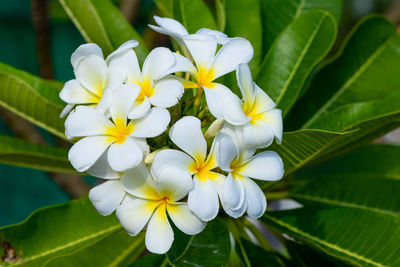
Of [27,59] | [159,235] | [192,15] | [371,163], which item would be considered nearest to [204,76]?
[159,235]

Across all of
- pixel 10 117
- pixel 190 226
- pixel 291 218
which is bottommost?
pixel 10 117

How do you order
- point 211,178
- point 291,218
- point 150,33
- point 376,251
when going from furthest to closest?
1. point 150,33
2. point 291,218
3. point 376,251
4. point 211,178

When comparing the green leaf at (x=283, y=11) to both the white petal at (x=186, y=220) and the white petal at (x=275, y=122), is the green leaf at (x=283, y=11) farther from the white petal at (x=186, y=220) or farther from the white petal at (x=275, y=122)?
the white petal at (x=186, y=220)

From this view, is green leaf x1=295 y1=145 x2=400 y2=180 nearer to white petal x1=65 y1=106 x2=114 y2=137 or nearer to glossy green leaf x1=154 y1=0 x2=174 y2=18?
glossy green leaf x1=154 y1=0 x2=174 y2=18

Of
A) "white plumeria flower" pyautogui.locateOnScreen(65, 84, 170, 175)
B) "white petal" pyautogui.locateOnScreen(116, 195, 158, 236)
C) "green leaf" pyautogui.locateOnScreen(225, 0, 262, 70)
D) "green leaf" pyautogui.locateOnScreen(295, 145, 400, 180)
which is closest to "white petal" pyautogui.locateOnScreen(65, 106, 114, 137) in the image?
"white plumeria flower" pyautogui.locateOnScreen(65, 84, 170, 175)

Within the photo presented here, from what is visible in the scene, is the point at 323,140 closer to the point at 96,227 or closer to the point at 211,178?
the point at 211,178

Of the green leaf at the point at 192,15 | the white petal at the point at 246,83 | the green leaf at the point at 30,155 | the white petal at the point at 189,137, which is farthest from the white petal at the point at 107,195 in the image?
the green leaf at the point at 192,15

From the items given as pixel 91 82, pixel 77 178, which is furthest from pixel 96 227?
pixel 77 178
